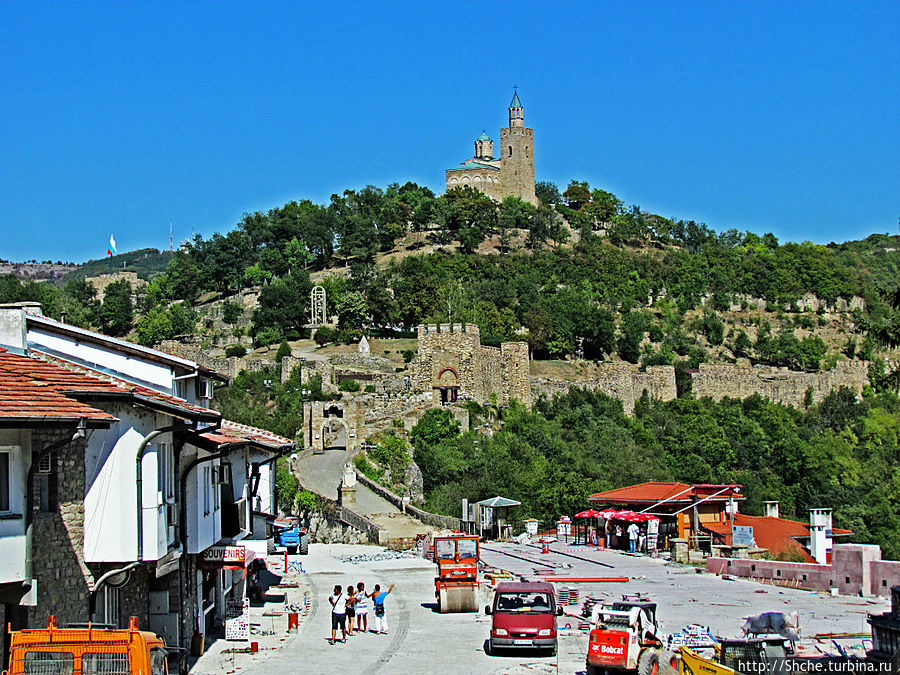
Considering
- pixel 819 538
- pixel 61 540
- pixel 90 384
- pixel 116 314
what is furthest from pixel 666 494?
pixel 116 314

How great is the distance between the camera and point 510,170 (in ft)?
295

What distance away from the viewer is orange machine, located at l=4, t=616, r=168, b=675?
9.44m

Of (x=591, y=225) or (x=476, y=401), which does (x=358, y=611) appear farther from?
(x=591, y=225)

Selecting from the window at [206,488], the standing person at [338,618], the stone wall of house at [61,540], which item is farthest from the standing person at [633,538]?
the stone wall of house at [61,540]

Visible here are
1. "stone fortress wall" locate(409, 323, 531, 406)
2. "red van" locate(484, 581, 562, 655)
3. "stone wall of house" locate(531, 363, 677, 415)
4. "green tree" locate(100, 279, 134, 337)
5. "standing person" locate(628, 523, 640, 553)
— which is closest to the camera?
"red van" locate(484, 581, 562, 655)

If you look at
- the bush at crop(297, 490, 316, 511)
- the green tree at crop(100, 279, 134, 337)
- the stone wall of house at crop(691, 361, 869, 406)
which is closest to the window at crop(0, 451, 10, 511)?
the bush at crop(297, 490, 316, 511)

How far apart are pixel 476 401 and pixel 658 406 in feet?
45.4

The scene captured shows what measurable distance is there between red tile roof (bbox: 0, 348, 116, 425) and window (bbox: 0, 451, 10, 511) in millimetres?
487

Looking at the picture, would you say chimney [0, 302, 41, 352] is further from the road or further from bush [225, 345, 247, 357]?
bush [225, 345, 247, 357]

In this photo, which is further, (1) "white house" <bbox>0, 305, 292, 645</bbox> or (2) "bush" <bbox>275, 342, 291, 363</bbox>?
(2) "bush" <bbox>275, 342, 291, 363</bbox>

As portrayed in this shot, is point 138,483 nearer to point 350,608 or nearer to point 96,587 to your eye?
point 96,587

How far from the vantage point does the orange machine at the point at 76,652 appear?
9.44 m

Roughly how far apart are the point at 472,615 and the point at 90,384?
8165mm

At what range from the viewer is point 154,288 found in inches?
3095
